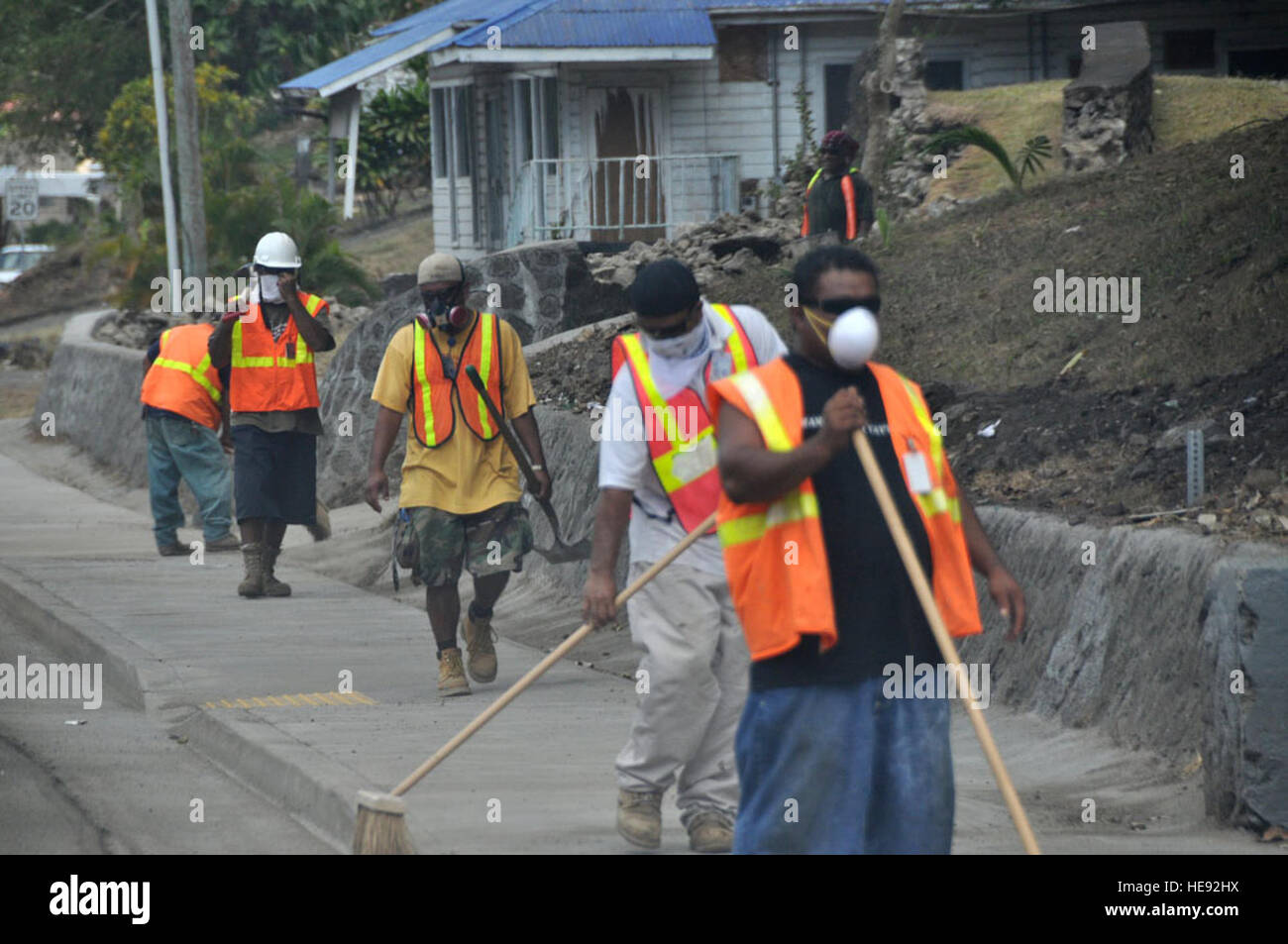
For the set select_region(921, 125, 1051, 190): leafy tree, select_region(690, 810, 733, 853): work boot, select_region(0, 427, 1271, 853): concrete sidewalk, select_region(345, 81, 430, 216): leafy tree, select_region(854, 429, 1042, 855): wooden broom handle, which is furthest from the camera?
select_region(345, 81, 430, 216): leafy tree

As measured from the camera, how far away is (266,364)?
1141 centimetres

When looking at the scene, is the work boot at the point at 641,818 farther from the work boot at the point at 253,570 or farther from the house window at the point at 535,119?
the house window at the point at 535,119

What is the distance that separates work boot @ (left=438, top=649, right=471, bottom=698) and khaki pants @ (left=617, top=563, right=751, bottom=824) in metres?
2.74

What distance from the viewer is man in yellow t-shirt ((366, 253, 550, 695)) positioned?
865cm

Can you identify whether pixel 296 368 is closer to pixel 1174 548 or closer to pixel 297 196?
pixel 1174 548

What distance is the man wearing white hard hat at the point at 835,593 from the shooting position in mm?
4375

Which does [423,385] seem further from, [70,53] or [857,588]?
[70,53]

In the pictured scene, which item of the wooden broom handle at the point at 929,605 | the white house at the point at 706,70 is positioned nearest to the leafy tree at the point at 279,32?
the white house at the point at 706,70

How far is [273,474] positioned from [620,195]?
1225 cm

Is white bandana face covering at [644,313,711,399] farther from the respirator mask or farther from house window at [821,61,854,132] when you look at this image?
house window at [821,61,854,132]

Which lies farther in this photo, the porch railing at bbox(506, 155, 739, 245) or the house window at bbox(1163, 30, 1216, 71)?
the house window at bbox(1163, 30, 1216, 71)

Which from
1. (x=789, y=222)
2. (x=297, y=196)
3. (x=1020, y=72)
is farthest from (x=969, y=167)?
(x=297, y=196)

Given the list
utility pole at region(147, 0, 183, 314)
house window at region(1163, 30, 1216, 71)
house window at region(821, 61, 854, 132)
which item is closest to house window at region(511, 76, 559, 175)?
house window at region(821, 61, 854, 132)

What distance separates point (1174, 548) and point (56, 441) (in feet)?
55.6
